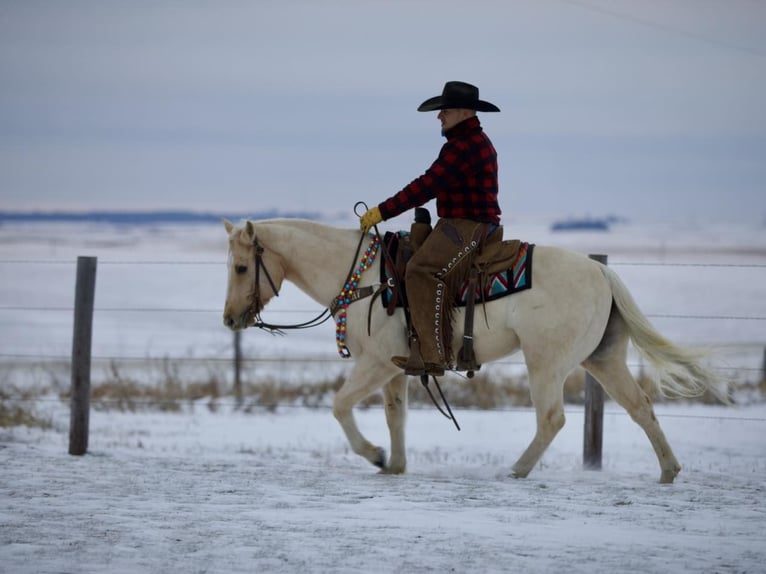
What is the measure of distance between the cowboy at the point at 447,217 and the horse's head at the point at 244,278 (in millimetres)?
791

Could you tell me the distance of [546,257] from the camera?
6.73 m

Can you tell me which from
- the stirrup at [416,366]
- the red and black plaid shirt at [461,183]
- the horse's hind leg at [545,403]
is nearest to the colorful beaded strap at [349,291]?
the red and black plaid shirt at [461,183]

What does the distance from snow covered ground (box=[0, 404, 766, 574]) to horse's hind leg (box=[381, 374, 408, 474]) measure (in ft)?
0.65

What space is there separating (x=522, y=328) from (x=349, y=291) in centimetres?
120

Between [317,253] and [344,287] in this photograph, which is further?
[317,253]

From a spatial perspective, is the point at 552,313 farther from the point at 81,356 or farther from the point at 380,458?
the point at 81,356

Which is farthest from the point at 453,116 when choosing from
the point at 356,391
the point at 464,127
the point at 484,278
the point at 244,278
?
the point at 356,391

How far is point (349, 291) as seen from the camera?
6.93 m

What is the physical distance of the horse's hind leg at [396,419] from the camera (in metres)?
7.18

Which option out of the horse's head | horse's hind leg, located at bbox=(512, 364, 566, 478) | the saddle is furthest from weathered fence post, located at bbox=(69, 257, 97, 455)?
horse's hind leg, located at bbox=(512, 364, 566, 478)

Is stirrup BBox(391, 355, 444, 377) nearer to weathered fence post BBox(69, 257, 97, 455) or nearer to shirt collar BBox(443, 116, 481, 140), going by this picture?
shirt collar BBox(443, 116, 481, 140)

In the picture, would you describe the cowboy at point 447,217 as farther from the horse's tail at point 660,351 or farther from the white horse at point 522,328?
the horse's tail at point 660,351

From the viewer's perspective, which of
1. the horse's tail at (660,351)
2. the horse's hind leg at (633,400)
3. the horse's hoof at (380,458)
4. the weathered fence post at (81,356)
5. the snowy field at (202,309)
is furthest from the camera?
the snowy field at (202,309)

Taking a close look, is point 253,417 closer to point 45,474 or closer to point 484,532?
point 45,474
